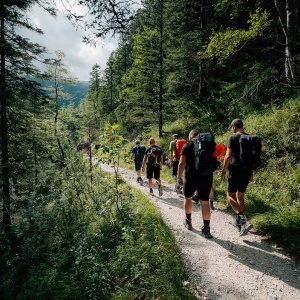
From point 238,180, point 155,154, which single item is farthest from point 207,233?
point 155,154

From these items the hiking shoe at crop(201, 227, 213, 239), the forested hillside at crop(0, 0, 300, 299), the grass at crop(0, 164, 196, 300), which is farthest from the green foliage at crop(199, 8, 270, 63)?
the hiking shoe at crop(201, 227, 213, 239)

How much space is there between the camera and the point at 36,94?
13102 millimetres

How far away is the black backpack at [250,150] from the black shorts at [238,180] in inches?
9.5

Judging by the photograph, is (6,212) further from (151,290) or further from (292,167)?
(292,167)

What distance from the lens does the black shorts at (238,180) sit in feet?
16.8

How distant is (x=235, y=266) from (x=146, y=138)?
19739 mm

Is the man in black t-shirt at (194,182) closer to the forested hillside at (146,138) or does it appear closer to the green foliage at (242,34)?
Result: the forested hillside at (146,138)

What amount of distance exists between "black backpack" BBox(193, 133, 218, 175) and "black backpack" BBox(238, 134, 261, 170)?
63 centimetres

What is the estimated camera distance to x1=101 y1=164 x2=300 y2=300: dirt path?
3.50m

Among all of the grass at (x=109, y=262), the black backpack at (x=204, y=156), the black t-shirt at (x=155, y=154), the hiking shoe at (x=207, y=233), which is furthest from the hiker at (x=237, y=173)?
the black t-shirt at (x=155, y=154)

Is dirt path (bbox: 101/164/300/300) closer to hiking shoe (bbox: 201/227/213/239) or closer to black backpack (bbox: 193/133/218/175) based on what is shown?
hiking shoe (bbox: 201/227/213/239)

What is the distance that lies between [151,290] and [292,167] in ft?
19.3

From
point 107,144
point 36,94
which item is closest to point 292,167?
point 107,144

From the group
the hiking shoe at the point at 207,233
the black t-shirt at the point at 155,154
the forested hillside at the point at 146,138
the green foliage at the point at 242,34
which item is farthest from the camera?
the black t-shirt at the point at 155,154
